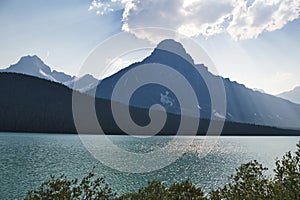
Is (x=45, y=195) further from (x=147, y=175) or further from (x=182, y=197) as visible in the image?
(x=147, y=175)

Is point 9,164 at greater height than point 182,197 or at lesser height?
lesser

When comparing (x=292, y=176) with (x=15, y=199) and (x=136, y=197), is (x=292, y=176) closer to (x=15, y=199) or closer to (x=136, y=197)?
(x=136, y=197)

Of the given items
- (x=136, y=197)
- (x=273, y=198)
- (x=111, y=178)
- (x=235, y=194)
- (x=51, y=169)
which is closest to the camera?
(x=273, y=198)

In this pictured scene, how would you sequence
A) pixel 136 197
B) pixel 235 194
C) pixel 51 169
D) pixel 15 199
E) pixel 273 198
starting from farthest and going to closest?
1. pixel 51 169
2. pixel 15 199
3. pixel 235 194
4. pixel 136 197
5. pixel 273 198

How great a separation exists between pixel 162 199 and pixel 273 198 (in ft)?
14.3

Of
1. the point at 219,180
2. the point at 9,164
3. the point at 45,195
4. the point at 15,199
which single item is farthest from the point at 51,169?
the point at 45,195

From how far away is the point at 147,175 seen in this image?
2677 inches

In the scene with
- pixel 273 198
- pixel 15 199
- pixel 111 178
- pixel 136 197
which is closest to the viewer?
pixel 273 198

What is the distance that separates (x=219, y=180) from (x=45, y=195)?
192 ft

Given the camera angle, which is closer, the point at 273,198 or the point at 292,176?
the point at 273,198

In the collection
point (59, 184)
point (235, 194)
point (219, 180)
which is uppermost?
point (59, 184)

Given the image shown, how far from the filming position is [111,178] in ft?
196

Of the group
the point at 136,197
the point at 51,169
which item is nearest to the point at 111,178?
the point at 51,169

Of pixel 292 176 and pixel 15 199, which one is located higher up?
pixel 292 176
